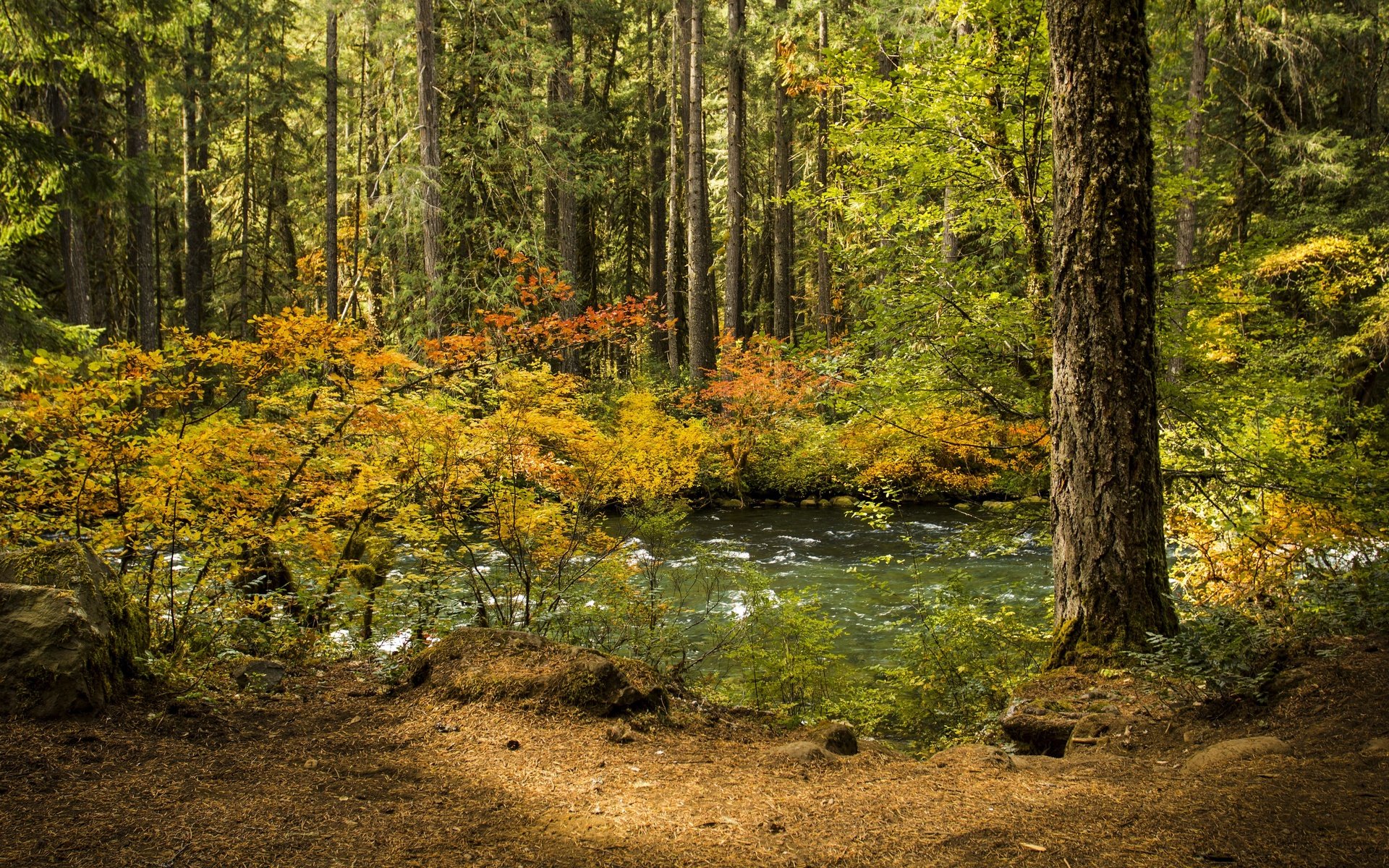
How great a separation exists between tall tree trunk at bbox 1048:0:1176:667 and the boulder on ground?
254 cm

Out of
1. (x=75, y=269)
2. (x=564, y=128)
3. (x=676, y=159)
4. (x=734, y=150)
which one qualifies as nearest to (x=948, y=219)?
(x=734, y=150)

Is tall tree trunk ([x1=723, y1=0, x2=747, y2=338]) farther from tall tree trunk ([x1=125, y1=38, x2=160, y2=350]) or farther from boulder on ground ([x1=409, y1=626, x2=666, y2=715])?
boulder on ground ([x1=409, y1=626, x2=666, y2=715])

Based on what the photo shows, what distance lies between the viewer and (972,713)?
5.02 meters

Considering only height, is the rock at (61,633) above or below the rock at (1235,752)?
above

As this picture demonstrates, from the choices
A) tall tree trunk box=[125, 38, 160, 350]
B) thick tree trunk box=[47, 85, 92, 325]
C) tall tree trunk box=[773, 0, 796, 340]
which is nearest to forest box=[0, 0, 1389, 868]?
thick tree trunk box=[47, 85, 92, 325]

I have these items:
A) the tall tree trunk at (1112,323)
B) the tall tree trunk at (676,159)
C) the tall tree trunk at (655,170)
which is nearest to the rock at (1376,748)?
the tall tree trunk at (1112,323)

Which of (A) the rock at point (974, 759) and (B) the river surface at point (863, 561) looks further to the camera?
(B) the river surface at point (863, 561)

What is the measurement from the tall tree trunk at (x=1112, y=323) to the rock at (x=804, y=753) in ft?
5.77

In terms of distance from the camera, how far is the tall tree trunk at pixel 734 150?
16.9 meters

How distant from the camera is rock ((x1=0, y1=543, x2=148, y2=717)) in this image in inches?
124

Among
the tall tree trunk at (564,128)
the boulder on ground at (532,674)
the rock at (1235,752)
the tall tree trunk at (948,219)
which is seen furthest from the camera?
the tall tree trunk at (564,128)

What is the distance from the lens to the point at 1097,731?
3.63 meters

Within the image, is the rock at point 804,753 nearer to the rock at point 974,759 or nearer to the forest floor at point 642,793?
the forest floor at point 642,793

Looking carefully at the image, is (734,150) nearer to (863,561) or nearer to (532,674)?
(863,561)
